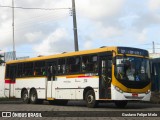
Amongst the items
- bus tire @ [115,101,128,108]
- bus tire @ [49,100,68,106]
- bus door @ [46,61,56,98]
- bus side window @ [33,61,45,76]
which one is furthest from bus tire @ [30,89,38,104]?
bus tire @ [115,101,128,108]

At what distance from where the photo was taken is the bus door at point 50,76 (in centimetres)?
2489

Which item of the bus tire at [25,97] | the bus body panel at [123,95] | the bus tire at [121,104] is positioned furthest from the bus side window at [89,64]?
the bus tire at [25,97]

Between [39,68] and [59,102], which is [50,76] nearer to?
[39,68]

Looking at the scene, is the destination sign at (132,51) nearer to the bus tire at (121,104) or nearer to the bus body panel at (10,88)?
the bus tire at (121,104)

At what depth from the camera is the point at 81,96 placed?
22297mm

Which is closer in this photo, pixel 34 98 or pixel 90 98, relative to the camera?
pixel 90 98

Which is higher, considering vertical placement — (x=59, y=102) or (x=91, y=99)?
(x=91, y=99)

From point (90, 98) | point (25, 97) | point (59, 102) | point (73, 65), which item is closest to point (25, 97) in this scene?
point (25, 97)

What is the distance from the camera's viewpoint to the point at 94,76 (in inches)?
835

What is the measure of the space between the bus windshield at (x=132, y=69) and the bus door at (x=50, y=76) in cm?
577

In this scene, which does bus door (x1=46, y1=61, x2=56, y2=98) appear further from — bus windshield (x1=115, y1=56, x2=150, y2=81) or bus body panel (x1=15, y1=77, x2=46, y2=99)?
bus windshield (x1=115, y1=56, x2=150, y2=81)

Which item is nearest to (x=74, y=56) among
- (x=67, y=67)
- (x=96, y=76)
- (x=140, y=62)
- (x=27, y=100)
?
(x=67, y=67)

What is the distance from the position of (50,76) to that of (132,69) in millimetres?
6407

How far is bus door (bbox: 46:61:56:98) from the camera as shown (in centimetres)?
2489
